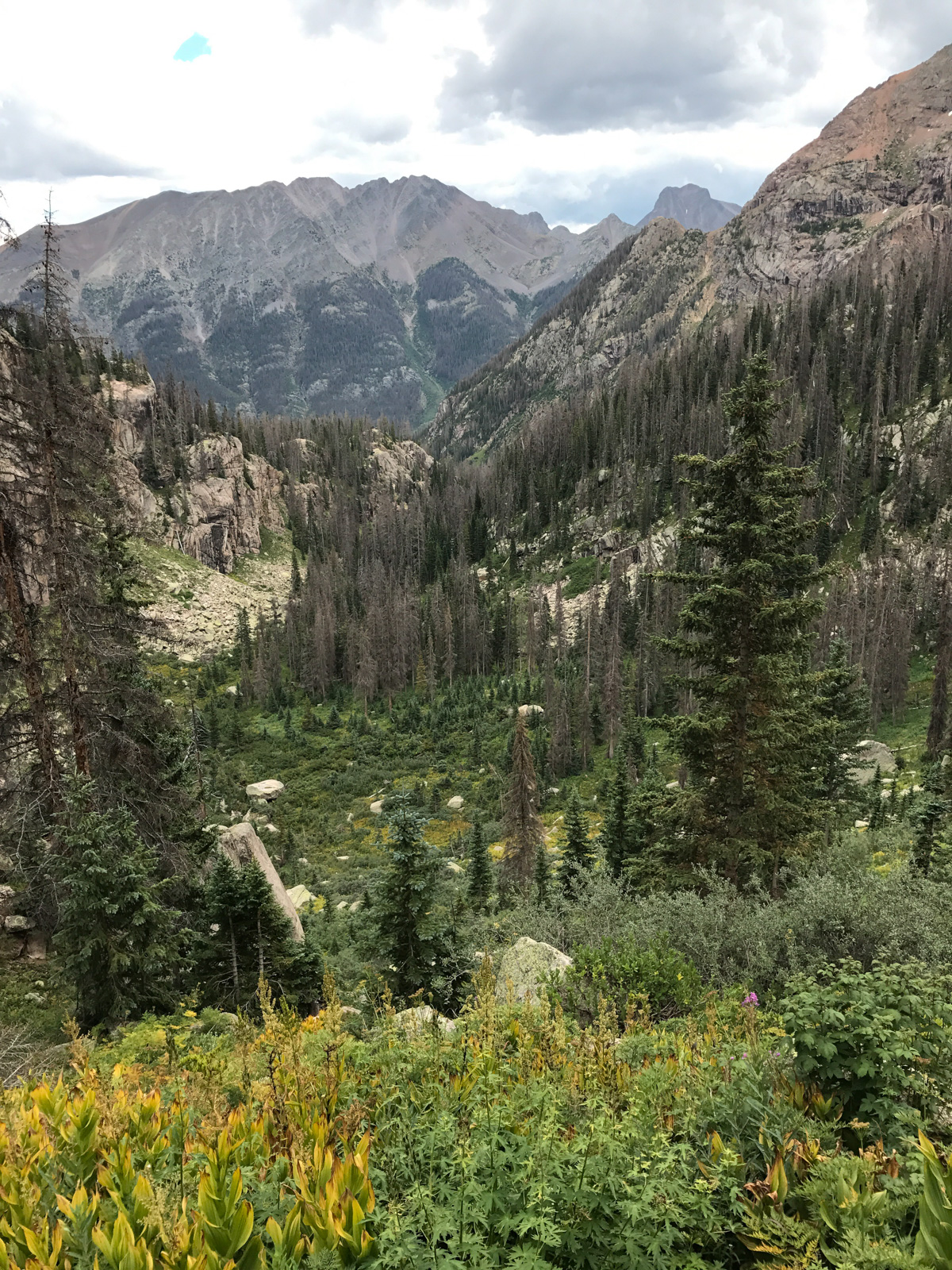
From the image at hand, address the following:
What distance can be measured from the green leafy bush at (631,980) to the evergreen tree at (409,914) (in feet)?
10.9

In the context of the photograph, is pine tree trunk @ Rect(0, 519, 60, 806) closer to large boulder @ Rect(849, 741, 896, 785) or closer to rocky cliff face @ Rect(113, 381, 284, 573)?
large boulder @ Rect(849, 741, 896, 785)

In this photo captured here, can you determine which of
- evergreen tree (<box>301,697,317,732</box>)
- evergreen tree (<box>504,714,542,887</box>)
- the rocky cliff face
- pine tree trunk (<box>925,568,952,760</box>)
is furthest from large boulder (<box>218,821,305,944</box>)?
the rocky cliff face

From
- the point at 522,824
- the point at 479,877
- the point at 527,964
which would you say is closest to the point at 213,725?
the point at 522,824

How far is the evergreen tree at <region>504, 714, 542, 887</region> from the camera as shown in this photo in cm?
2511

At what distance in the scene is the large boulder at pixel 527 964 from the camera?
8.08 m

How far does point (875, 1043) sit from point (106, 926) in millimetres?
8684

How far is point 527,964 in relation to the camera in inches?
339

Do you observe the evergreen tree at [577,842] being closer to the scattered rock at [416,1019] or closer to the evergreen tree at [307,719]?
the scattered rock at [416,1019]

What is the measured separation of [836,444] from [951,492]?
19.7 metres

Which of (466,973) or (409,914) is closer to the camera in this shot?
A: (466,973)

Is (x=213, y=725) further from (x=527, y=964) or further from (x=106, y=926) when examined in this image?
(x=527, y=964)

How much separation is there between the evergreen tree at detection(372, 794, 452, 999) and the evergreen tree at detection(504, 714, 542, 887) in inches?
592

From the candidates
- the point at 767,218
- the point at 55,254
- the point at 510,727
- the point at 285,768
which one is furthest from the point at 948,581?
the point at 767,218

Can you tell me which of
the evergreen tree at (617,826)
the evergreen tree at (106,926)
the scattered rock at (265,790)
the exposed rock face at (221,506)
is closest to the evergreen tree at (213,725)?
the scattered rock at (265,790)
